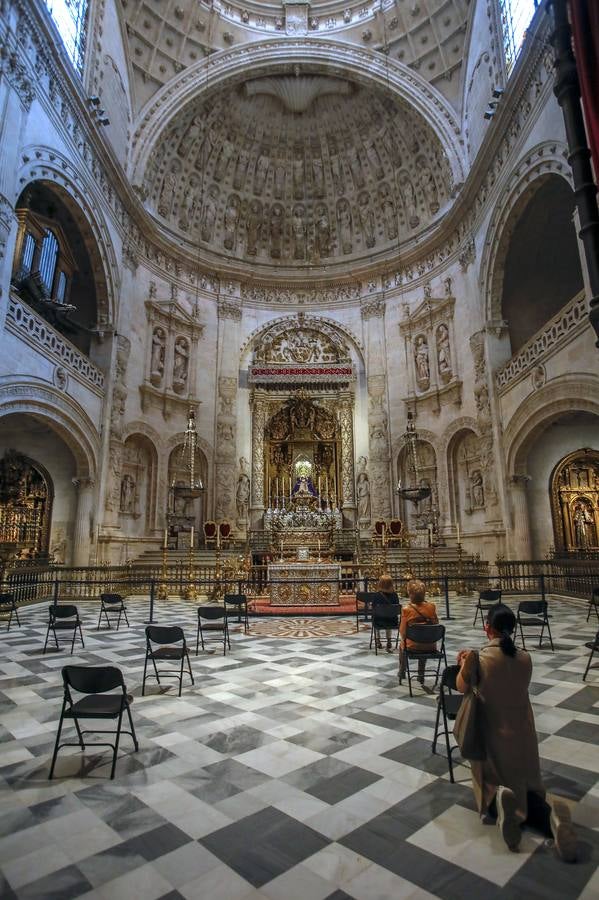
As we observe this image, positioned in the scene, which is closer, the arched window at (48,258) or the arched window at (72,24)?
the arched window at (72,24)

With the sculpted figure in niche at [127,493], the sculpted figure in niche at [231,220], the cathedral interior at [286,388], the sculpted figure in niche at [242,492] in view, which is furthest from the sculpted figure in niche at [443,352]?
the sculpted figure in niche at [127,493]

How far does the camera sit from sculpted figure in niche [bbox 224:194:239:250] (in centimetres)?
2477

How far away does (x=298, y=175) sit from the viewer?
2523cm

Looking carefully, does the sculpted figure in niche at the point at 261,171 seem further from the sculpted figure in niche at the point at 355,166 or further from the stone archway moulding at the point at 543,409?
the stone archway moulding at the point at 543,409

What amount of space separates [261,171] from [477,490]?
A: 731 inches

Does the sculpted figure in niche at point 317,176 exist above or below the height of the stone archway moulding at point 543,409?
above

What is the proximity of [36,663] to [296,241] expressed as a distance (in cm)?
2381

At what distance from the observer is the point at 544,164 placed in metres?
13.4

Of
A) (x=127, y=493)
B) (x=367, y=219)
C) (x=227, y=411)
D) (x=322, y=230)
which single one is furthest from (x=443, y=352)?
(x=127, y=493)

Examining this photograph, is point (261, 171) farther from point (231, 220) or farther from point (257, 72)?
point (257, 72)

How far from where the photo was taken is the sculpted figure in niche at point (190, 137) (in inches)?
875

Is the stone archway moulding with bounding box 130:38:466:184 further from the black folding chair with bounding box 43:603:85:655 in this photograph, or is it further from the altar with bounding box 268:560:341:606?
the black folding chair with bounding box 43:603:85:655

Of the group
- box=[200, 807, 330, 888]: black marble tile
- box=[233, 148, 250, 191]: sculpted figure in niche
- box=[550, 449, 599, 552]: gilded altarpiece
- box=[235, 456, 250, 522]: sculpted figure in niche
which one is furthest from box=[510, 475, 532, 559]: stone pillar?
box=[233, 148, 250, 191]: sculpted figure in niche

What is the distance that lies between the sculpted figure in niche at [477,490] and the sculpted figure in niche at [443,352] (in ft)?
14.2
